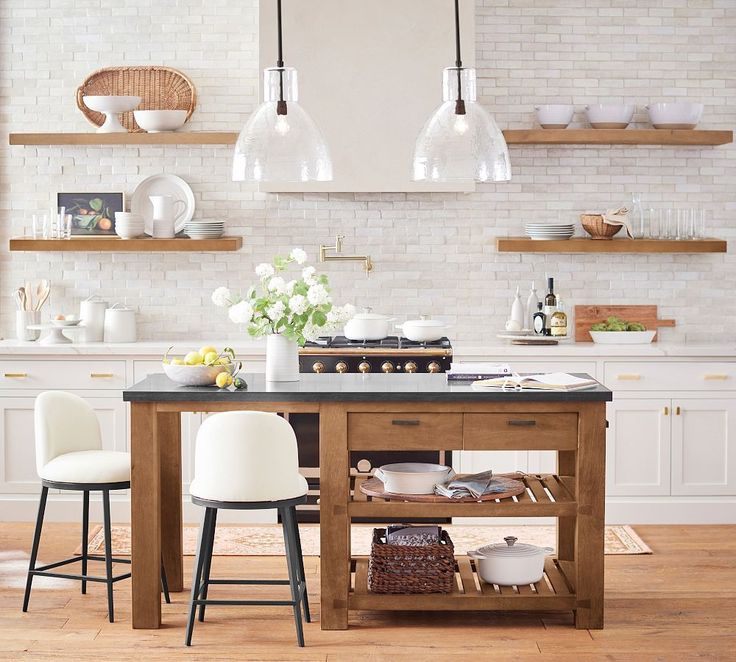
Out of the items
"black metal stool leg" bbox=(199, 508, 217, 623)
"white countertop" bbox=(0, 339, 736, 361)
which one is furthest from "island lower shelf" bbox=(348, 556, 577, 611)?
"white countertop" bbox=(0, 339, 736, 361)

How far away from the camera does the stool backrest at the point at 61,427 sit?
14.8 feet

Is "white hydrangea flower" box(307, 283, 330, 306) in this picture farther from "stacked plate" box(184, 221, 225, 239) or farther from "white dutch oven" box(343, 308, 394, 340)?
"stacked plate" box(184, 221, 225, 239)

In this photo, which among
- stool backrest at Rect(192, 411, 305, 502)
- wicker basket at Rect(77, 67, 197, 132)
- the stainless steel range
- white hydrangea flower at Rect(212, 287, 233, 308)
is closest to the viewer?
stool backrest at Rect(192, 411, 305, 502)

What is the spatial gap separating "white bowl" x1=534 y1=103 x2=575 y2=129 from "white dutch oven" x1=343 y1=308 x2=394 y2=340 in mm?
1541

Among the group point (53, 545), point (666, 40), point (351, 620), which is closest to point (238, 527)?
point (53, 545)

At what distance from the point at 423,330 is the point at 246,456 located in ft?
7.44

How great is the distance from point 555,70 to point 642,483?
8.31ft

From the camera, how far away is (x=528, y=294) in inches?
264

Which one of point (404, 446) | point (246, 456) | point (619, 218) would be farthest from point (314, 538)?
point (619, 218)

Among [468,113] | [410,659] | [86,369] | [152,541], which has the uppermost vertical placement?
[468,113]

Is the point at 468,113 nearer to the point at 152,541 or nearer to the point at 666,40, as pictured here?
A: the point at 152,541

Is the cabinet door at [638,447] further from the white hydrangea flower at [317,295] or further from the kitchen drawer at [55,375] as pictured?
the kitchen drawer at [55,375]

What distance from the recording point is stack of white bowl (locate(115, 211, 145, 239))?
6439mm

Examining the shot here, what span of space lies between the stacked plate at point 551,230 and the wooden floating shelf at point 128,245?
69.9 inches
